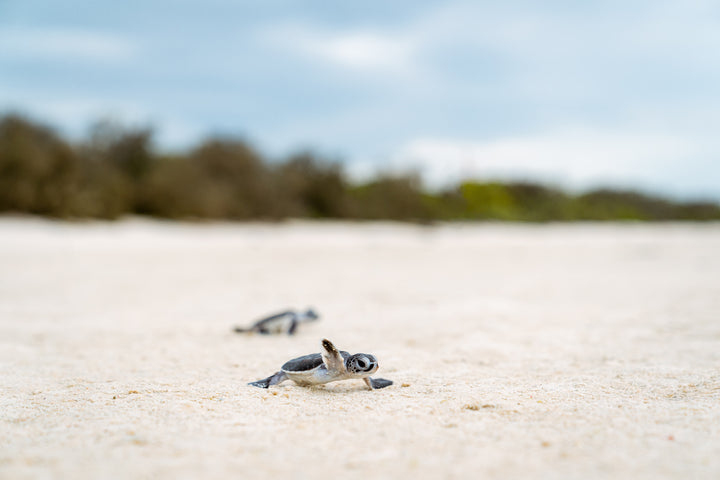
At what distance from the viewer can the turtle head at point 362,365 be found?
2.92 meters

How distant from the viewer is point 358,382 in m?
3.27

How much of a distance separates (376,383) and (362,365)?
23cm

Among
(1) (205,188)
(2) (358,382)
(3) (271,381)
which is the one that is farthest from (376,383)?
(1) (205,188)

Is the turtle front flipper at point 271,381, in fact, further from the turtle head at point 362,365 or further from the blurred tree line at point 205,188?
the blurred tree line at point 205,188

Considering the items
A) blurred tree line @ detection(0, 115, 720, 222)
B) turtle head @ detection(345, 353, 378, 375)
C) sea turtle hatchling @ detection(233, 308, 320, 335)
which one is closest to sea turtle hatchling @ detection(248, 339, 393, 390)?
turtle head @ detection(345, 353, 378, 375)

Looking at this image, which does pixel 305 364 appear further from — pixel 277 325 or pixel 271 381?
pixel 277 325

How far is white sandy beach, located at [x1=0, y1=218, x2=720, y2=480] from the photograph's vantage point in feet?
6.97

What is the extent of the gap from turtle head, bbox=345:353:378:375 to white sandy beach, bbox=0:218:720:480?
0.14 metres

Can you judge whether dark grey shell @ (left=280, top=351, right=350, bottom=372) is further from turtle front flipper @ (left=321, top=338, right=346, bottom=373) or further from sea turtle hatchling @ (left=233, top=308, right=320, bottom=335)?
sea turtle hatchling @ (left=233, top=308, right=320, bottom=335)

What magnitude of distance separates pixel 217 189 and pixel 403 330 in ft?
44.3

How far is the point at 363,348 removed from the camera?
4188 mm

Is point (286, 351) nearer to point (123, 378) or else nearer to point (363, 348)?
point (363, 348)

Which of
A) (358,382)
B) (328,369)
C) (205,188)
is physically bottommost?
(358,382)

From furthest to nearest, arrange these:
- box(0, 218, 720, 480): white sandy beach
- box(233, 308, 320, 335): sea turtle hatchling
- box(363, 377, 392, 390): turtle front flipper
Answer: box(233, 308, 320, 335): sea turtle hatchling, box(363, 377, 392, 390): turtle front flipper, box(0, 218, 720, 480): white sandy beach
